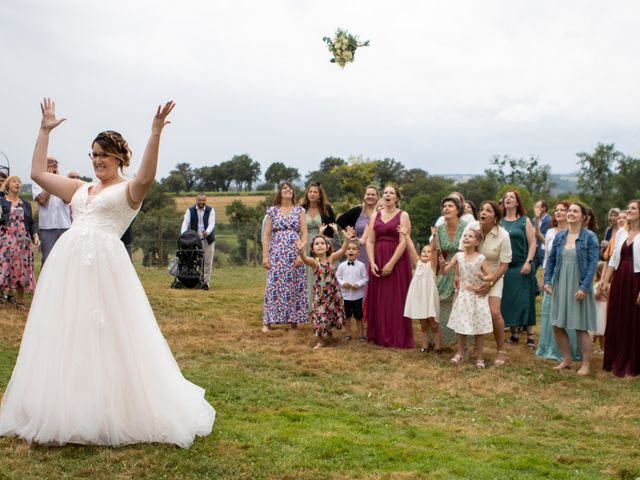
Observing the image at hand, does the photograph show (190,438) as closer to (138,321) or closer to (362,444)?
(138,321)

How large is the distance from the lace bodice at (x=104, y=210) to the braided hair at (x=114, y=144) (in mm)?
216

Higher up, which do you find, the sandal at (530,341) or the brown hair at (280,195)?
the brown hair at (280,195)

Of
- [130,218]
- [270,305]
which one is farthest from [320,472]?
[270,305]

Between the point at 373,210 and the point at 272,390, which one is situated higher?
the point at 373,210

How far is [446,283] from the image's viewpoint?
31.9 feet

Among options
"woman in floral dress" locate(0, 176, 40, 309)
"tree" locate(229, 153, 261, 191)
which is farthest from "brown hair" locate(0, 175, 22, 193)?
"tree" locate(229, 153, 261, 191)

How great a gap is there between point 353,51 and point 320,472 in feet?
12.3

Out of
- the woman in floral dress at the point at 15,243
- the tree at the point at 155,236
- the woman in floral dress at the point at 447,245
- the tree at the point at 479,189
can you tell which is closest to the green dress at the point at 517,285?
the woman in floral dress at the point at 447,245

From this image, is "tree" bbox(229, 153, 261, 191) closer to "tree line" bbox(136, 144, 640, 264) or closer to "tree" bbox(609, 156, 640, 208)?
"tree line" bbox(136, 144, 640, 264)

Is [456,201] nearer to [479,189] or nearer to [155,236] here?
[155,236]

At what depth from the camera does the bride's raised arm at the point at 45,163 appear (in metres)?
5.37

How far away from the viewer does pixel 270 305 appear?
1072cm

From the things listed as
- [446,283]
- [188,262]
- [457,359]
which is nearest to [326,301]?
[446,283]

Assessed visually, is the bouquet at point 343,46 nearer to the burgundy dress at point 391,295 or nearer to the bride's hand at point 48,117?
the bride's hand at point 48,117
